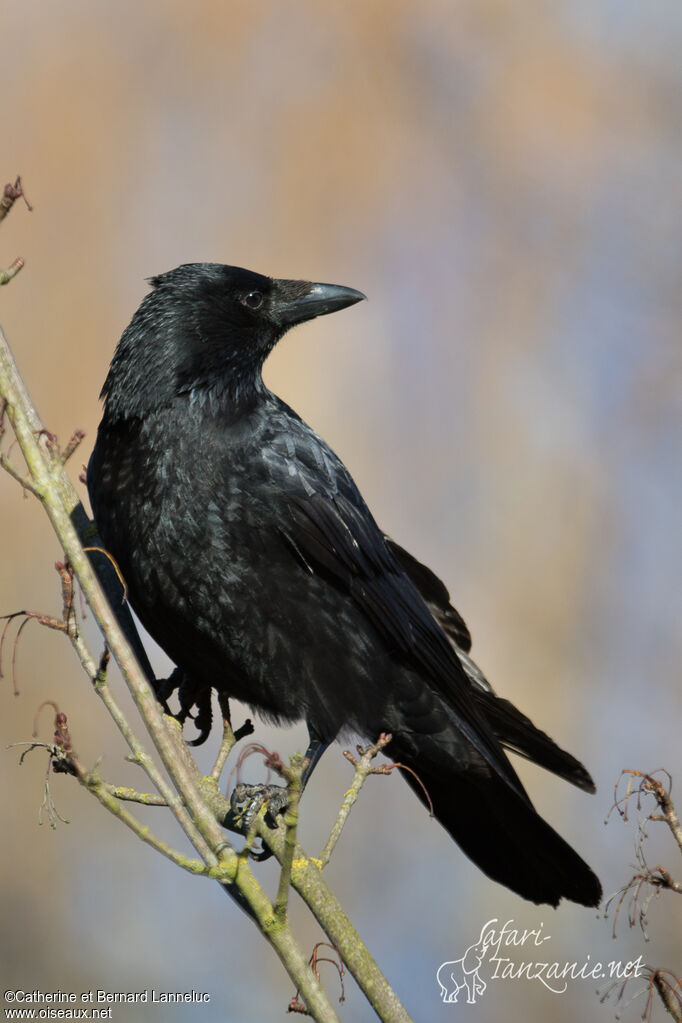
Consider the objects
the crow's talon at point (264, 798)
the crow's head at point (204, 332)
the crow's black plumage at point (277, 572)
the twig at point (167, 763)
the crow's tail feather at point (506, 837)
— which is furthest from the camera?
the crow's tail feather at point (506, 837)

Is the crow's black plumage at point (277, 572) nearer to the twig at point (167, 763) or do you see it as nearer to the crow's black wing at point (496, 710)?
the crow's black wing at point (496, 710)

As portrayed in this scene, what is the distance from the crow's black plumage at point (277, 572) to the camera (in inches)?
167

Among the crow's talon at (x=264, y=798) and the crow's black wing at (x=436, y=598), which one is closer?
the crow's talon at (x=264, y=798)

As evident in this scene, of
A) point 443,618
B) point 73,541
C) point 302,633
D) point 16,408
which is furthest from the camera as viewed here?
point 443,618

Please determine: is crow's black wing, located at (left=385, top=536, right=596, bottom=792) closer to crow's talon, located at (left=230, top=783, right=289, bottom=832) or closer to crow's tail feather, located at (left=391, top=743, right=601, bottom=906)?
crow's tail feather, located at (left=391, top=743, right=601, bottom=906)

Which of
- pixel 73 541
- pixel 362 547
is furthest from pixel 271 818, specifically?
pixel 73 541

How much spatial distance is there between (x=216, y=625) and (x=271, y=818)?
696mm

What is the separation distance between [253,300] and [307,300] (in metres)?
0.25

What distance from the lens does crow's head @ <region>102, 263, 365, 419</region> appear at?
14.6 feet

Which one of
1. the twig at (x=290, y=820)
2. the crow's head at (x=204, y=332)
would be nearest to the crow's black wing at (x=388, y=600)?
the crow's head at (x=204, y=332)

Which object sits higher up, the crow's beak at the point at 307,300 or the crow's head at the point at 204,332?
the crow's beak at the point at 307,300

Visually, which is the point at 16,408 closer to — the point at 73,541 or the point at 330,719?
the point at 73,541

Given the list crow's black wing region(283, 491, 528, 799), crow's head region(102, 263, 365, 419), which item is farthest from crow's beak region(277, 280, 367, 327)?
crow's black wing region(283, 491, 528, 799)

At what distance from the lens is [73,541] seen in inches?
104
